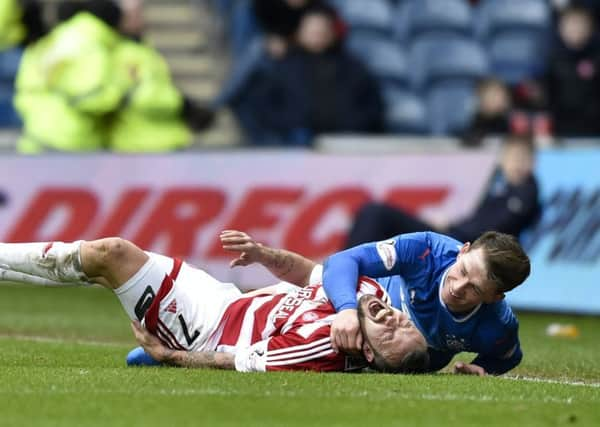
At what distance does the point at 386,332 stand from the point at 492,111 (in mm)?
8881

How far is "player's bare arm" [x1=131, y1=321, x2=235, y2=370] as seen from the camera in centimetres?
927

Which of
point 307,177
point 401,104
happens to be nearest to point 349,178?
point 307,177

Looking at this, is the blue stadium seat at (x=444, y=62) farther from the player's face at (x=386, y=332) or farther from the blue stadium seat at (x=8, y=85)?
the player's face at (x=386, y=332)

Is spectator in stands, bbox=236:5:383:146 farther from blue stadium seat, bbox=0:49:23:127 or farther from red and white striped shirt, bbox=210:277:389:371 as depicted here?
red and white striped shirt, bbox=210:277:389:371

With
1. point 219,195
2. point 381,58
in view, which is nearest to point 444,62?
point 381,58

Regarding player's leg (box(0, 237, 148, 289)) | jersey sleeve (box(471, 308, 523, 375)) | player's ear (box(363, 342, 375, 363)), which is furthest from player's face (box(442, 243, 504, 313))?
player's leg (box(0, 237, 148, 289))

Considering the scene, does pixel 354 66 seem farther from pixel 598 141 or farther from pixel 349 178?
pixel 598 141

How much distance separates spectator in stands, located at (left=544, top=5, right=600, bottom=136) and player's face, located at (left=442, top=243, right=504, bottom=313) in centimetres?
864

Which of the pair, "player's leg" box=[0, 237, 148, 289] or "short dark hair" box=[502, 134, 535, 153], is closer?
"player's leg" box=[0, 237, 148, 289]

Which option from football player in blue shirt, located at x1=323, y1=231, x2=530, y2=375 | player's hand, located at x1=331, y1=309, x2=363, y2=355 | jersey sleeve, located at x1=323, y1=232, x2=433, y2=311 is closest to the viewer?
player's hand, located at x1=331, y1=309, x2=363, y2=355

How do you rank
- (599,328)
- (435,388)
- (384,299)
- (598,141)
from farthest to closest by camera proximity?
1. (598,141)
2. (599,328)
3. (384,299)
4. (435,388)

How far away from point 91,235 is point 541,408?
9744mm

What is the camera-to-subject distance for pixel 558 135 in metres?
17.3

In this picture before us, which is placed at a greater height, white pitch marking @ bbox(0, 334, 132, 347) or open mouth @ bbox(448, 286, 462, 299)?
open mouth @ bbox(448, 286, 462, 299)
